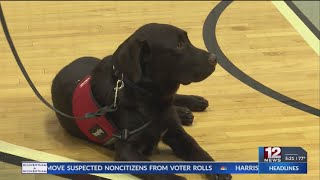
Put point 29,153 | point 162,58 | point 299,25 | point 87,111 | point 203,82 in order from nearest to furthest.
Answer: point 162,58
point 87,111
point 29,153
point 203,82
point 299,25

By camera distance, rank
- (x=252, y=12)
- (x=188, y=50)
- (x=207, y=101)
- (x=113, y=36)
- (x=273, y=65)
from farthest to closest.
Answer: (x=252, y=12), (x=113, y=36), (x=273, y=65), (x=207, y=101), (x=188, y=50)

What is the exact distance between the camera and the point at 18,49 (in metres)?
3.23

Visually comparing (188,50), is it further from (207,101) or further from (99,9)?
(99,9)

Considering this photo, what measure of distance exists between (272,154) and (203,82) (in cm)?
98

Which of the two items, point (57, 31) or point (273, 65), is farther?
point (57, 31)

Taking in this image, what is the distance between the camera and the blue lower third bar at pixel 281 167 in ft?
6.51

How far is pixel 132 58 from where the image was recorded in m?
2.07

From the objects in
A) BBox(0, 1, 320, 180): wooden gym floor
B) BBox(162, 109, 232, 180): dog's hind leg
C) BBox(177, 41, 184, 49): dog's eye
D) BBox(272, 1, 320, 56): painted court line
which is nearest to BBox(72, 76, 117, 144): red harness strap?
BBox(0, 1, 320, 180): wooden gym floor

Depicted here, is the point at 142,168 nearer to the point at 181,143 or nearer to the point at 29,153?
the point at 181,143

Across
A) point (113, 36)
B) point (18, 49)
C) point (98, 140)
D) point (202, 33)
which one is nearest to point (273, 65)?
point (202, 33)

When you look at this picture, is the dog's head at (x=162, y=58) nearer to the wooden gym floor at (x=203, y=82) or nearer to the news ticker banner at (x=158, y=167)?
the news ticker banner at (x=158, y=167)

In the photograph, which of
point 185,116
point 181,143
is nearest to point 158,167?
point 181,143

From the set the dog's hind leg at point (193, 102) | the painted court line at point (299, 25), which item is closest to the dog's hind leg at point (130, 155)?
the dog's hind leg at point (193, 102)

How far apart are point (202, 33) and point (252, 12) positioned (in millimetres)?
485
